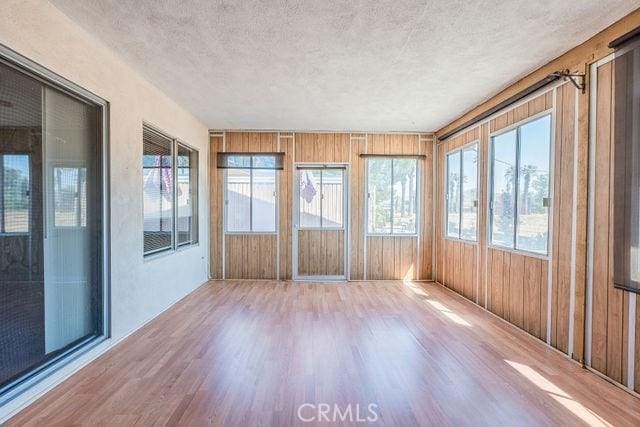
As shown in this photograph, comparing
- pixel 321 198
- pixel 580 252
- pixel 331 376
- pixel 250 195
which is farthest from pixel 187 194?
pixel 580 252

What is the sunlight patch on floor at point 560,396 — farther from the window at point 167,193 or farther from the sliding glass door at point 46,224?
the window at point 167,193

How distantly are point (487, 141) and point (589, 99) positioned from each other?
1.63 meters

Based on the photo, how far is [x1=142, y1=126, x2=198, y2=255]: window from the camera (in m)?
3.96

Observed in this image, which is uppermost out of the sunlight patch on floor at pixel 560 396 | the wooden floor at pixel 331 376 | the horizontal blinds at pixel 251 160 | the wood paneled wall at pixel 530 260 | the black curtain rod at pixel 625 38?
the black curtain rod at pixel 625 38

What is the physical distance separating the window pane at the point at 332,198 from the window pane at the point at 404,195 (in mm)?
1033

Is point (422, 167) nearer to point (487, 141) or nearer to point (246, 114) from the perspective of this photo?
point (487, 141)

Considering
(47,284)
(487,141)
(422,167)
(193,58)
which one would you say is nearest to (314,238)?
(422,167)

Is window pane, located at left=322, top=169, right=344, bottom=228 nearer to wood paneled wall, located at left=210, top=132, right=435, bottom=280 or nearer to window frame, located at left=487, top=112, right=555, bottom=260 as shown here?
wood paneled wall, located at left=210, top=132, right=435, bottom=280

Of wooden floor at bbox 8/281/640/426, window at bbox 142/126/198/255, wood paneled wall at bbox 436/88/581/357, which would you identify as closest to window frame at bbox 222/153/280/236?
window at bbox 142/126/198/255

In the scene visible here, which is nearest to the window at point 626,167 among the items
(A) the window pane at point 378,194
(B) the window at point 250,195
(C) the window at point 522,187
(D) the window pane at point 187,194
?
(C) the window at point 522,187

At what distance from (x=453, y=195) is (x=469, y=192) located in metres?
0.59

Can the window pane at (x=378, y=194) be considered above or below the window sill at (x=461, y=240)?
above

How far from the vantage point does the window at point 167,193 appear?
396cm

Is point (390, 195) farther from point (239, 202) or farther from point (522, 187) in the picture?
point (239, 202)
